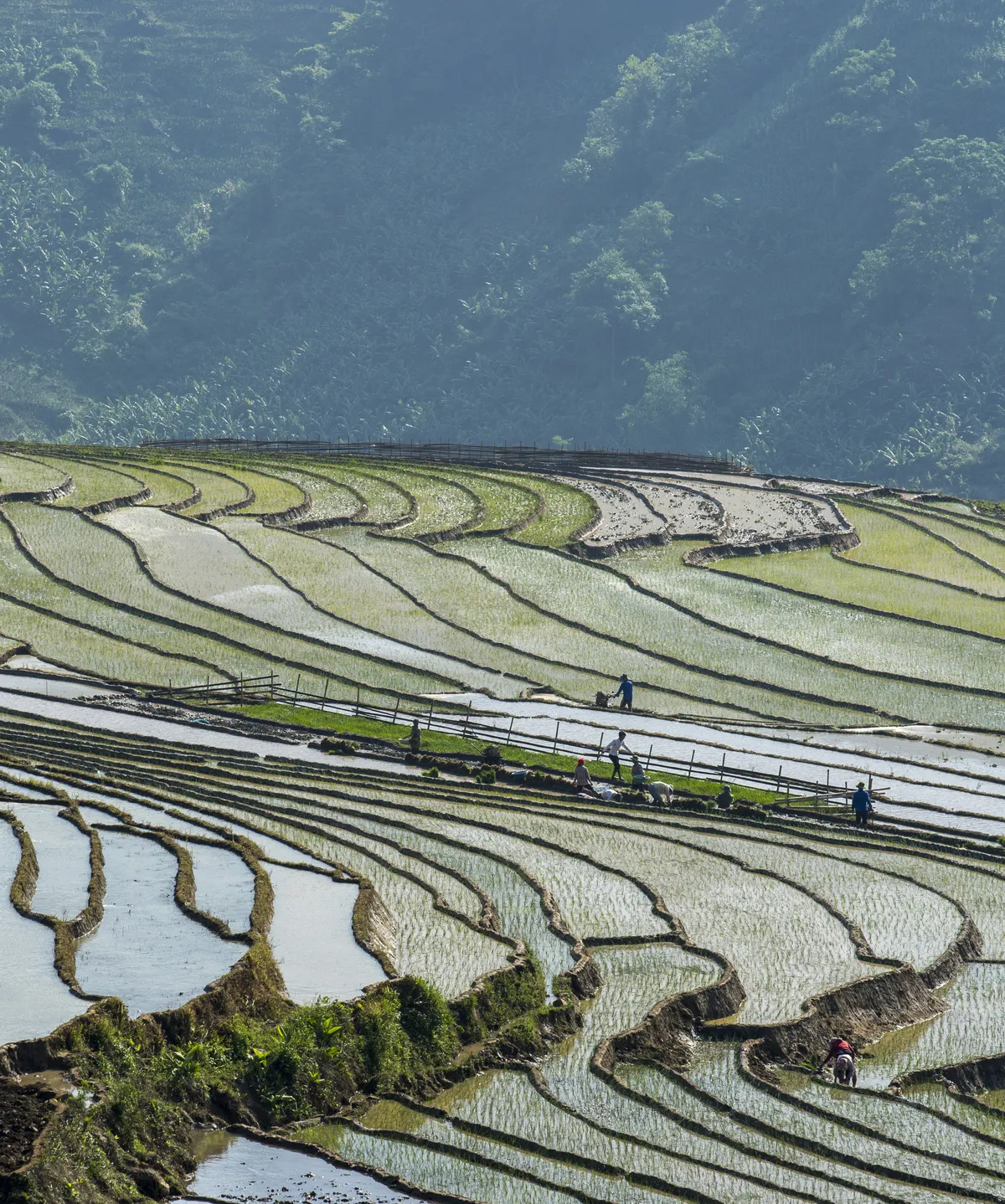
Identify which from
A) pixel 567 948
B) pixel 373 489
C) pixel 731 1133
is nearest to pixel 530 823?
pixel 567 948

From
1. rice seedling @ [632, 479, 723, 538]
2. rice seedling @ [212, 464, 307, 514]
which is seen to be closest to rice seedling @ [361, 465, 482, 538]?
rice seedling @ [212, 464, 307, 514]

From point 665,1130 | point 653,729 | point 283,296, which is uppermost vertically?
point 283,296

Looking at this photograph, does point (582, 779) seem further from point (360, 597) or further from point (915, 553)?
point (915, 553)

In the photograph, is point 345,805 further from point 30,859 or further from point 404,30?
point 404,30

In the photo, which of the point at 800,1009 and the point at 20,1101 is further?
the point at 800,1009

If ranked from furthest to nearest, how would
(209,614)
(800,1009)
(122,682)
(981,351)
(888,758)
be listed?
(981,351) → (209,614) → (122,682) → (888,758) → (800,1009)

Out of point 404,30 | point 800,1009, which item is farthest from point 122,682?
point 404,30

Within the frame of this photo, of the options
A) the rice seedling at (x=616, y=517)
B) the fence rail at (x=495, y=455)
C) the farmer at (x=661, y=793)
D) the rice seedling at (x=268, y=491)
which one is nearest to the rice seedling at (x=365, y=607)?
the rice seedling at (x=268, y=491)
